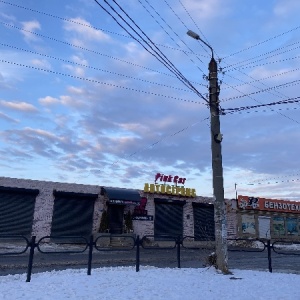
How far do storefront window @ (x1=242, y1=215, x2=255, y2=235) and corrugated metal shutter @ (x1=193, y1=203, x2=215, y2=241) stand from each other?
194 inches

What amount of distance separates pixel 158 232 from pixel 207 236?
534cm

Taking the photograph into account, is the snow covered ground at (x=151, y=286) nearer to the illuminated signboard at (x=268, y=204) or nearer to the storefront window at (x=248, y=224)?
the illuminated signboard at (x=268, y=204)

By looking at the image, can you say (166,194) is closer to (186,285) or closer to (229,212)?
(229,212)

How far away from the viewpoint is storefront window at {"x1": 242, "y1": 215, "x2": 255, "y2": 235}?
1446 inches

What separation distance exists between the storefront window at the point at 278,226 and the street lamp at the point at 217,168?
101 feet

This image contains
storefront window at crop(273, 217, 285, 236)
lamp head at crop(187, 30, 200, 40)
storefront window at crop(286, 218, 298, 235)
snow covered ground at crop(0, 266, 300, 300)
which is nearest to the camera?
snow covered ground at crop(0, 266, 300, 300)

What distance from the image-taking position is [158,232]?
100 feet

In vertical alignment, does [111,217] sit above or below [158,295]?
Answer: above

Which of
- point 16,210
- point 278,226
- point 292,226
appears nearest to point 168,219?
point 16,210

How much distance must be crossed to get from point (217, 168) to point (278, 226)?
3170 cm

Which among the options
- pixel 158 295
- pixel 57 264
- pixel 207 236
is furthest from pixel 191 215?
pixel 158 295

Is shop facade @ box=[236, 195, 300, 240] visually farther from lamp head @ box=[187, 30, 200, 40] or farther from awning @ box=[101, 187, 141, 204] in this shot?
lamp head @ box=[187, 30, 200, 40]

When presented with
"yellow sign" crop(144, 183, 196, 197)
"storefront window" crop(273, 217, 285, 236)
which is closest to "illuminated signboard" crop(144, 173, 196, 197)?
"yellow sign" crop(144, 183, 196, 197)

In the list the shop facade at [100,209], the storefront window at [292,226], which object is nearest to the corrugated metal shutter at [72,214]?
the shop facade at [100,209]
